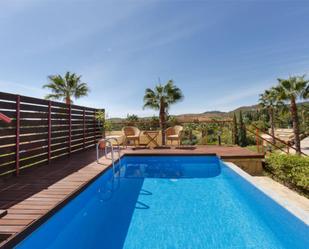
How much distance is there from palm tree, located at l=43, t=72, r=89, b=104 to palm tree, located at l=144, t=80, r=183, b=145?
7.58 meters

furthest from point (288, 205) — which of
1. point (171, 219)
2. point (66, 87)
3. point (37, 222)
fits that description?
point (66, 87)

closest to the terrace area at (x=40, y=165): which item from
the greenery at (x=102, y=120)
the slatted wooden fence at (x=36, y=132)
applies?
the slatted wooden fence at (x=36, y=132)

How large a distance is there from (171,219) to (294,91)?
54.3ft

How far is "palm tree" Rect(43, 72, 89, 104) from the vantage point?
15367 millimetres

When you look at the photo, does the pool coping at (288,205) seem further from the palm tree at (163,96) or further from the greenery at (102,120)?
the palm tree at (163,96)

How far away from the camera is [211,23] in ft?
32.1

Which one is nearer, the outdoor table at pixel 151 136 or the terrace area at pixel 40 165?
the terrace area at pixel 40 165

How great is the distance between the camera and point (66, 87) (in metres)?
15.9

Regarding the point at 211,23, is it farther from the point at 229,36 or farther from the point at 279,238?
the point at 279,238

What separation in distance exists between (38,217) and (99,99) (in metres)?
15.7

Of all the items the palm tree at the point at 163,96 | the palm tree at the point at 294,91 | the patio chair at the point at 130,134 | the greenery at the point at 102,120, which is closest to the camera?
the greenery at the point at 102,120

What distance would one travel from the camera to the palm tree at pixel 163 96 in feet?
35.8

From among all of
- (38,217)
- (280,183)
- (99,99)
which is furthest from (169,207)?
(99,99)

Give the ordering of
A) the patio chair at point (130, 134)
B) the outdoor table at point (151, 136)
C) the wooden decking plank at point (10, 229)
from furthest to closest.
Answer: the outdoor table at point (151, 136) < the patio chair at point (130, 134) < the wooden decking plank at point (10, 229)
